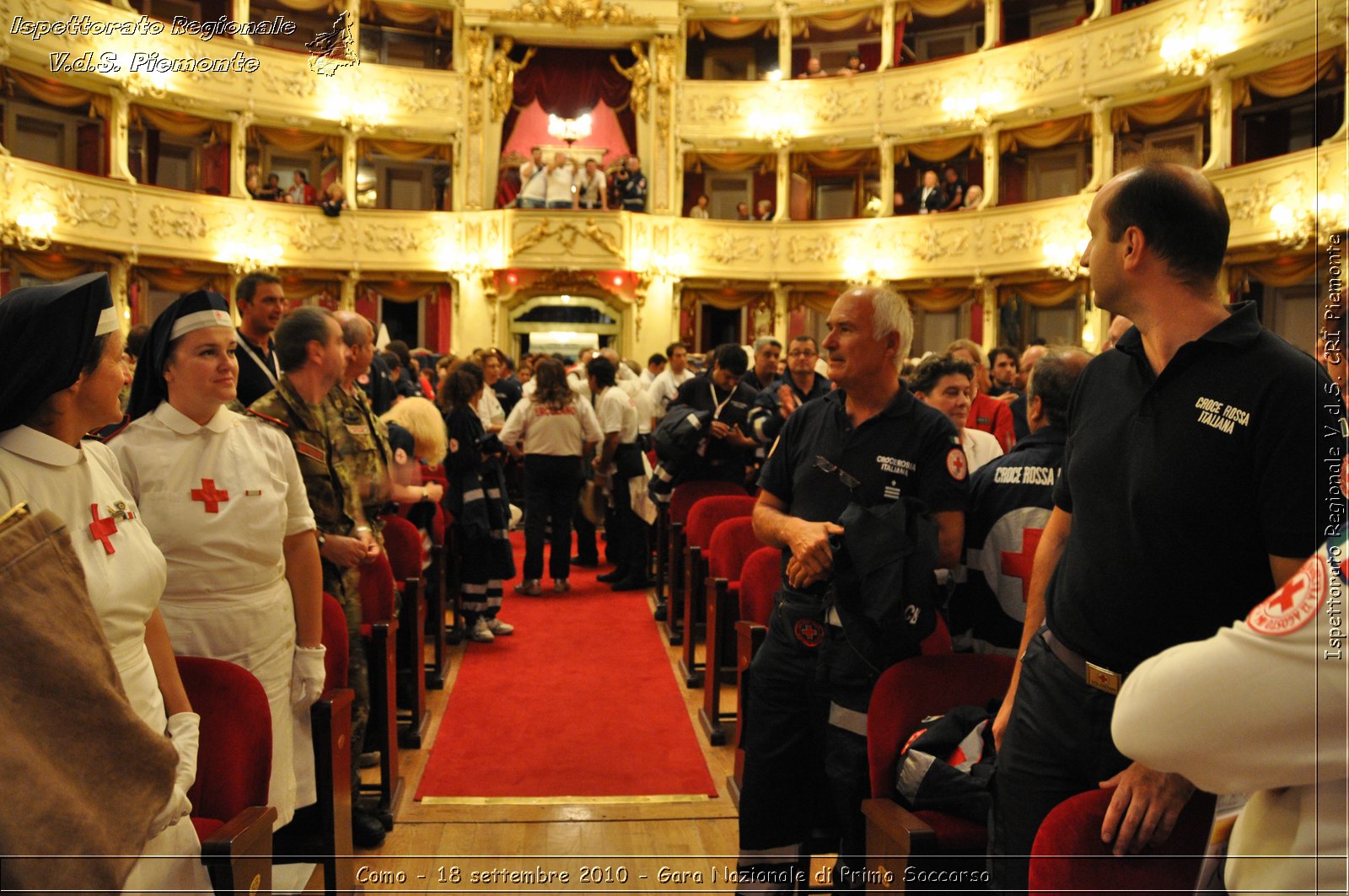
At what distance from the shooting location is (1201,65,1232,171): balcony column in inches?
485

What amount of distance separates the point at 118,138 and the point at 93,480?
1518cm

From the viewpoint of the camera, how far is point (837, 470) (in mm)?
2529

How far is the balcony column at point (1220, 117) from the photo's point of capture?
12.3 meters

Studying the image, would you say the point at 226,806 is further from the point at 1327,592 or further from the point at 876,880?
the point at 1327,592

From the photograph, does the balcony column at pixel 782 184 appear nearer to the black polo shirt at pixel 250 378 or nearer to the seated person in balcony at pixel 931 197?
the seated person in balcony at pixel 931 197

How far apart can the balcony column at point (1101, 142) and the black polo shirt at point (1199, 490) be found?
536 inches

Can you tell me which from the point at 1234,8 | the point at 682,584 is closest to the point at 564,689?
the point at 682,584

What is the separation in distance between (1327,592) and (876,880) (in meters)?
1.33

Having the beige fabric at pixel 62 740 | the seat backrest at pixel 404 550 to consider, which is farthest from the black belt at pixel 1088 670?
the seat backrest at pixel 404 550

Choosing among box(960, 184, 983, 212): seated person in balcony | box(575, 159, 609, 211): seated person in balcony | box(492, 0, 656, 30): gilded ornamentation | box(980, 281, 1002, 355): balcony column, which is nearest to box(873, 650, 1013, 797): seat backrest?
box(980, 281, 1002, 355): balcony column

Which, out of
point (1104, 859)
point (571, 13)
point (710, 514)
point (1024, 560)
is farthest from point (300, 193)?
point (1104, 859)

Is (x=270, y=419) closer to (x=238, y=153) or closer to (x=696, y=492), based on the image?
(x=696, y=492)

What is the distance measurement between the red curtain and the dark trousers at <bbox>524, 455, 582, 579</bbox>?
38.5ft

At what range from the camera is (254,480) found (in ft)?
7.83
